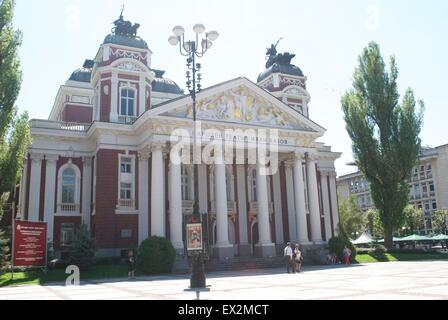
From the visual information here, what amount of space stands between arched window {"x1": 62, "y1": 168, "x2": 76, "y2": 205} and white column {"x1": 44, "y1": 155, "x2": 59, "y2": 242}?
89 centimetres

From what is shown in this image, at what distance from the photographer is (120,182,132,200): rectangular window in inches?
1257

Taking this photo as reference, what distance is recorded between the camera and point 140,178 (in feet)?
105

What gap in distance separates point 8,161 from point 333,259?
75.9ft

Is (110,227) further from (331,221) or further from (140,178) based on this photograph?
(331,221)

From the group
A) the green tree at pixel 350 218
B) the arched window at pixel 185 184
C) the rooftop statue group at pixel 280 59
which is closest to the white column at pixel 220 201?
the arched window at pixel 185 184

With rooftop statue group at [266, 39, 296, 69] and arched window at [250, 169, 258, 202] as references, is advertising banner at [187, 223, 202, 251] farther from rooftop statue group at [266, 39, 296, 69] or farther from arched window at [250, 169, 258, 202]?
rooftop statue group at [266, 39, 296, 69]

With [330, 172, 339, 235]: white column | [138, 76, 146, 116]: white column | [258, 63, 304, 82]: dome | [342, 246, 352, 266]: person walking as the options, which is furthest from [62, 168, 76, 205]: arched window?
[330, 172, 339, 235]: white column

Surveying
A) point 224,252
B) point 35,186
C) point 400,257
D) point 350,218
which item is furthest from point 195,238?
point 350,218

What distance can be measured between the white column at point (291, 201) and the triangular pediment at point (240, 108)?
168 inches

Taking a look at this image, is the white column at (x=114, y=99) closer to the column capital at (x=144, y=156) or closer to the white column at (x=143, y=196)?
the column capital at (x=144, y=156)

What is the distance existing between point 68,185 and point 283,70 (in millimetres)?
24262

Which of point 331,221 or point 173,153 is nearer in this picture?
point 173,153

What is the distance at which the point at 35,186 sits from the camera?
3216 cm
